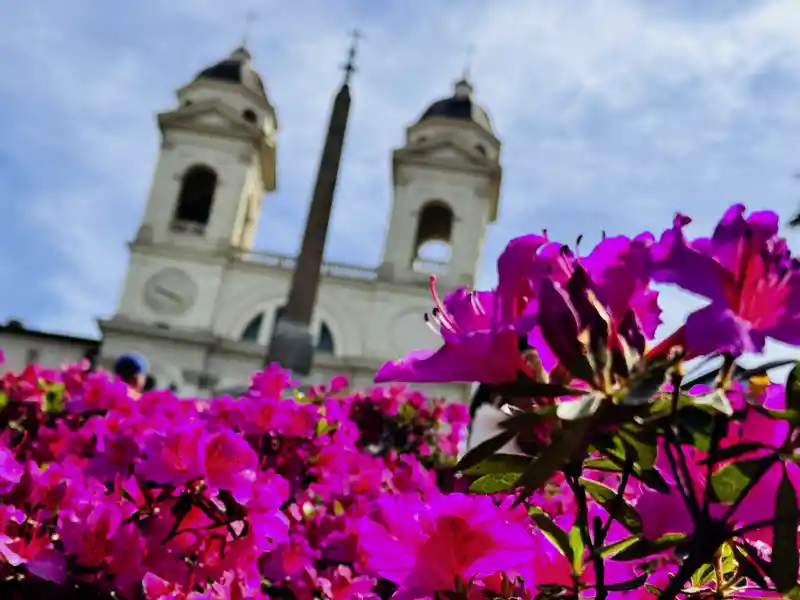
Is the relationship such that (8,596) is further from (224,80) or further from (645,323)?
(224,80)

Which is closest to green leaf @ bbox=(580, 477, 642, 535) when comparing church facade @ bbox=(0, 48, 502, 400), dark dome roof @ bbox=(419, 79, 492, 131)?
church facade @ bbox=(0, 48, 502, 400)

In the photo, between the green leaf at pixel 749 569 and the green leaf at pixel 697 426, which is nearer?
the green leaf at pixel 697 426

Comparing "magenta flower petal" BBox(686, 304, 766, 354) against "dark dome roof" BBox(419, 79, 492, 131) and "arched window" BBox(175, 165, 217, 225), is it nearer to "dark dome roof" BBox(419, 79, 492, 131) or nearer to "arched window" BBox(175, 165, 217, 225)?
"arched window" BBox(175, 165, 217, 225)

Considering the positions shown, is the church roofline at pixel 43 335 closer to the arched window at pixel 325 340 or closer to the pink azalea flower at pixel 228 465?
the arched window at pixel 325 340

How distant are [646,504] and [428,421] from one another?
396 centimetres

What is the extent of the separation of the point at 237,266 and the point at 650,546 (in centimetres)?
2562

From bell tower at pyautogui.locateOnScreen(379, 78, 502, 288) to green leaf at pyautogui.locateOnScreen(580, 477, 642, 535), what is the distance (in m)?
23.2

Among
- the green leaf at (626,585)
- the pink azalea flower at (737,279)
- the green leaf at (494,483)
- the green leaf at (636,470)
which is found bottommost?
the green leaf at (626,585)

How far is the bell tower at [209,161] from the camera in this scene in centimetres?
2553

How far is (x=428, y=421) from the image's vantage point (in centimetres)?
488

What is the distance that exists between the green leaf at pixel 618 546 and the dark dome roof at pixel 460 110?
27.0 meters

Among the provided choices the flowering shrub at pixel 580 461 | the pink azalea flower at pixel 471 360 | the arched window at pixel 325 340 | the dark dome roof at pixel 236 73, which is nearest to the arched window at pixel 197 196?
the dark dome roof at pixel 236 73

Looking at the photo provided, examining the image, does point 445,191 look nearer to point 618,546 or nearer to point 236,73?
point 236,73

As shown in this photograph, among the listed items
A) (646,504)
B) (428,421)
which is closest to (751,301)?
(646,504)
